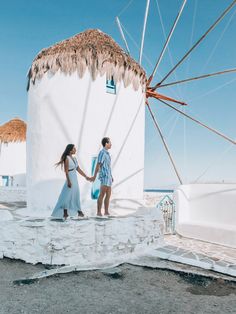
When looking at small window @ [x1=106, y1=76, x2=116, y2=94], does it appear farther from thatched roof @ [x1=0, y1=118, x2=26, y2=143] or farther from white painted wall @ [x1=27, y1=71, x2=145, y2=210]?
thatched roof @ [x1=0, y1=118, x2=26, y2=143]

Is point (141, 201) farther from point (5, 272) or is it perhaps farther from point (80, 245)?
point (5, 272)

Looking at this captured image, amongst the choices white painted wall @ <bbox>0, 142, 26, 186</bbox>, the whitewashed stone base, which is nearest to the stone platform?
the whitewashed stone base

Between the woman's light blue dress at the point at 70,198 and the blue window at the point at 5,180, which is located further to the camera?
the blue window at the point at 5,180

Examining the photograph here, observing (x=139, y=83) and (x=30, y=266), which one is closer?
(x=30, y=266)

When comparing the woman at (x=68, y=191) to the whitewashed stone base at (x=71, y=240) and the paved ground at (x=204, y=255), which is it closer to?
the whitewashed stone base at (x=71, y=240)

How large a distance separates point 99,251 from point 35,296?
1.76 m

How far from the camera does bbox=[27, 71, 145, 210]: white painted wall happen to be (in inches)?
289

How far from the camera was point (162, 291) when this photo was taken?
4391 millimetres

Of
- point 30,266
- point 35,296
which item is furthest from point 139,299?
point 30,266

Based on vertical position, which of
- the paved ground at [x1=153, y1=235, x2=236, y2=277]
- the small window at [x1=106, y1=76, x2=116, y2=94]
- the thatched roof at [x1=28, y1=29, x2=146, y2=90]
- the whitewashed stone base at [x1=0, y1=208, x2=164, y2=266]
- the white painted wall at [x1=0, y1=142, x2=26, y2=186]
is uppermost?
the thatched roof at [x1=28, y1=29, x2=146, y2=90]

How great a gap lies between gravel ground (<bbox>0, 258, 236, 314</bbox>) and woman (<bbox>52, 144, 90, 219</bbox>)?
1.28m

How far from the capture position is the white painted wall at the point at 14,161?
2253 cm

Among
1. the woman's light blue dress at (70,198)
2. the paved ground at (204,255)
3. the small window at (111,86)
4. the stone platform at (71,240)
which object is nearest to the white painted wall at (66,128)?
the small window at (111,86)

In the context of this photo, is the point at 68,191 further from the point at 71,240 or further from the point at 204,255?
the point at 204,255
